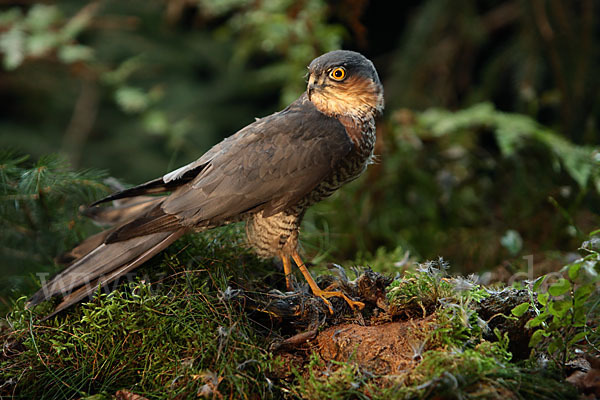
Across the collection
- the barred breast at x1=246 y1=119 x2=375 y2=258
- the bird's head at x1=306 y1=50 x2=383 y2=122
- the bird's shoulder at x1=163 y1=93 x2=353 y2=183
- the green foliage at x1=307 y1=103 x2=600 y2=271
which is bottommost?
the green foliage at x1=307 y1=103 x2=600 y2=271

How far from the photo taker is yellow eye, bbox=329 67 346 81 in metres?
2.15

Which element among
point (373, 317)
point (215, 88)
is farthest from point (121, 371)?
point (215, 88)

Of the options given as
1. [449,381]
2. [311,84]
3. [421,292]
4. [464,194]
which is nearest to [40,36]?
[311,84]

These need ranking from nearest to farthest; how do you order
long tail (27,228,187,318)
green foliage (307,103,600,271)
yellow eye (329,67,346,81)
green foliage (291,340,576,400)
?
green foliage (291,340,576,400) < long tail (27,228,187,318) < yellow eye (329,67,346,81) < green foliage (307,103,600,271)

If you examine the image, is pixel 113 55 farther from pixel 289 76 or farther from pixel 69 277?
pixel 69 277

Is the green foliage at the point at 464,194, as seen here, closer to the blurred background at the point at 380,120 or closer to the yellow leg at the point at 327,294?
the blurred background at the point at 380,120

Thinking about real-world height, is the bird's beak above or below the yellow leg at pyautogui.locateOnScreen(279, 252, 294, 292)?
above

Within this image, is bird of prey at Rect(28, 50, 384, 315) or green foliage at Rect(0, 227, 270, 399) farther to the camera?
bird of prey at Rect(28, 50, 384, 315)

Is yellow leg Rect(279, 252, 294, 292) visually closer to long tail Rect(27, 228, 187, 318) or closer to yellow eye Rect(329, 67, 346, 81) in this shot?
long tail Rect(27, 228, 187, 318)

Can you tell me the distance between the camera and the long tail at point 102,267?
2.03m

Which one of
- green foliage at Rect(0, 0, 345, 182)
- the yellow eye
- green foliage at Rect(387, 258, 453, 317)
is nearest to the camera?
green foliage at Rect(387, 258, 453, 317)

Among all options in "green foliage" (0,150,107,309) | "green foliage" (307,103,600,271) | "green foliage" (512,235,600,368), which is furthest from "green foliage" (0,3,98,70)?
"green foliage" (512,235,600,368)

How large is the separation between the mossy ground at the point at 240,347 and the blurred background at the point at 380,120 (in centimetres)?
70

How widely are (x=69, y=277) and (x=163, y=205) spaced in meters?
0.47
